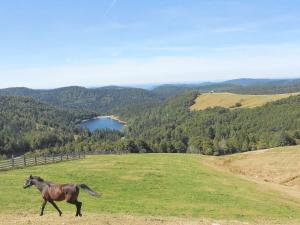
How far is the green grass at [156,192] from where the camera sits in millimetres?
27578

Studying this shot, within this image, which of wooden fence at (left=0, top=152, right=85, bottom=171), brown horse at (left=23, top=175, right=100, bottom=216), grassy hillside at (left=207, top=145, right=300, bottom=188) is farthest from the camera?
grassy hillside at (left=207, top=145, right=300, bottom=188)

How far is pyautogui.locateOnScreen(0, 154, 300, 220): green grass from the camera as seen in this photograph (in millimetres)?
27578

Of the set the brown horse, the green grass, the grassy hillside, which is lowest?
the grassy hillside

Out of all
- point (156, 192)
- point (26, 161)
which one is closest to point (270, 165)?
point (156, 192)

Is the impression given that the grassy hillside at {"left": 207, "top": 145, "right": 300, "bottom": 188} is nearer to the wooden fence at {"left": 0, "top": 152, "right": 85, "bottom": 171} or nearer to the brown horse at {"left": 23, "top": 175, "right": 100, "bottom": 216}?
the wooden fence at {"left": 0, "top": 152, "right": 85, "bottom": 171}

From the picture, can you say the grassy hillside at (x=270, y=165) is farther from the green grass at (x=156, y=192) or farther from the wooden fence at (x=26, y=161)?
the wooden fence at (x=26, y=161)

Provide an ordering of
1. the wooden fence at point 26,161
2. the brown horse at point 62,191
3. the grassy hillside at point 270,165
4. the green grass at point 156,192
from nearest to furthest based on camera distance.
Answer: the brown horse at point 62,191 → the green grass at point 156,192 → the wooden fence at point 26,161 → the grassy hillside at point 270,165

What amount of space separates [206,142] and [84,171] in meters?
112

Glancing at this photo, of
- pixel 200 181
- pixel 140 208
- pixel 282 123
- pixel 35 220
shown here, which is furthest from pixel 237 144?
pixel 35 220

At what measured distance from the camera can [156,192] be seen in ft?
114

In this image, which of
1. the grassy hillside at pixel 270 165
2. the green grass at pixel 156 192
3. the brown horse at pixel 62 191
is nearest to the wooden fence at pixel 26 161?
the green grass at pixel 156 192

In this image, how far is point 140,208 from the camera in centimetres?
2769

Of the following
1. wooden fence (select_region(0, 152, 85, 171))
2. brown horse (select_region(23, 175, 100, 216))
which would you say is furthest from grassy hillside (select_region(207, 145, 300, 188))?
brown horse (select_region(23, 175, 100, 216))

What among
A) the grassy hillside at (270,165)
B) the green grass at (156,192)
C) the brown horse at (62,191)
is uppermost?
the brown horse at (62,191)
